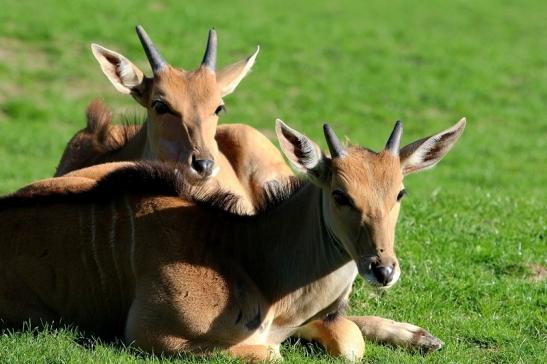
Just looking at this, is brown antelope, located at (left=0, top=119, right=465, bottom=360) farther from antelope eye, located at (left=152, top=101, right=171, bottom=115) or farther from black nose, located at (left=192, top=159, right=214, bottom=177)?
antelope eye, located at (left=152, top=101, right=171, bottom=115)

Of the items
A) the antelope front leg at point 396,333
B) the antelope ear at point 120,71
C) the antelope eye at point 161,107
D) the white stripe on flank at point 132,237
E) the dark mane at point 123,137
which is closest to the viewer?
the white stripe on flank at point 132,237

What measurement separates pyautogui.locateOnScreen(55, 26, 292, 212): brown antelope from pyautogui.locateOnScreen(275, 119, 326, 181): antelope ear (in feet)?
6.12

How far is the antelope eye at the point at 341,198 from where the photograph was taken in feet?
22.9

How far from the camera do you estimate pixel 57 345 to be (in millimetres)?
7012

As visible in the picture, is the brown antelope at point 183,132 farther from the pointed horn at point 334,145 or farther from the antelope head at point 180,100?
the pointed horn at point 334,145

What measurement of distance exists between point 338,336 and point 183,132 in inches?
105

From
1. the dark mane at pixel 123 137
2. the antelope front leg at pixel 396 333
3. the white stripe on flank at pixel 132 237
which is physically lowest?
the antelope front leg at pixel 396 333

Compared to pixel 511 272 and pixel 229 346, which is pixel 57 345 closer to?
pixel 229 346

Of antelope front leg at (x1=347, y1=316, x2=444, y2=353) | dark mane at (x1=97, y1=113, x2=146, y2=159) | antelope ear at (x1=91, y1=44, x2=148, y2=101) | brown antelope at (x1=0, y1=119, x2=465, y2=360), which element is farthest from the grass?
antelope ear at (x1=91, y1=44, x2=148, y2=101)

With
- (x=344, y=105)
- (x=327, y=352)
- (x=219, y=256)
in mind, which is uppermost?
(x=219, y=256)

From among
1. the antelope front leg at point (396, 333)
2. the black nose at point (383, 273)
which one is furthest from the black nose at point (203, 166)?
the black nose at point (383, 273)

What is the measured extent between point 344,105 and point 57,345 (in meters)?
14.2

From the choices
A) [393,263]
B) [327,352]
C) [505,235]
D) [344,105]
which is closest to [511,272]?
[505,235]

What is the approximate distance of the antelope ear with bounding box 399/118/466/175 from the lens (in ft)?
23.9
